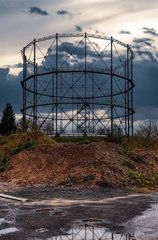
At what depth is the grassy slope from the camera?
2380 cm

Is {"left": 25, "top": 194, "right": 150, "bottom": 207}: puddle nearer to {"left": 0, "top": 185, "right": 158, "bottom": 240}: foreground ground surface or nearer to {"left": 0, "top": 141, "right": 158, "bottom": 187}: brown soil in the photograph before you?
{"left": 0, "top": 185, "right": 158, "bottom": 240}: foreground ground surface

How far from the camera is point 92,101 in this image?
2299 inches

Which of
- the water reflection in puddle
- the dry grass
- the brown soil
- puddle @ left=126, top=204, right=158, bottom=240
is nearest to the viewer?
the water reflection in puddle

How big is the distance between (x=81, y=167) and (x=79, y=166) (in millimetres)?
149

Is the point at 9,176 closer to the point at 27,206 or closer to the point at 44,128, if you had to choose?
the point at 27,206

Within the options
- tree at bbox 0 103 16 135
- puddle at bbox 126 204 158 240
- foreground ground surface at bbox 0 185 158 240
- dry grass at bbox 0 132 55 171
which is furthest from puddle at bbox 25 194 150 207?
tree at bbox 0 103 16 135

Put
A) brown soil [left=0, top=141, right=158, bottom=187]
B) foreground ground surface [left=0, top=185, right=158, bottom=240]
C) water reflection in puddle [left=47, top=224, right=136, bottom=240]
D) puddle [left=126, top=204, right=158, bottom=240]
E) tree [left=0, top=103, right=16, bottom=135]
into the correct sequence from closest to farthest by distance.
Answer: water reflection in puddle [left=47, top=224, right=136, bottom=240]
puddle [left=126, top=204, right=158, bottom=240]
foreground ground surface [left=0, top=185, right=158, bottom=240]
brown soil [left=0, top=141, right=158, bottom=187]
tree [left=0, top=103, right=16, bottom=135]

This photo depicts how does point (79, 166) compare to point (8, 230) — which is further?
point (79, 166)

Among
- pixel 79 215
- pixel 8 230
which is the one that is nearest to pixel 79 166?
pixel 79 215

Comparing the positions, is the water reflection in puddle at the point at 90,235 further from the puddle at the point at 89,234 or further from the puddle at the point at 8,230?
the puddle at the point at 8,230

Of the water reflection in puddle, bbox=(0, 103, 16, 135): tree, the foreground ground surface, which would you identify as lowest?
the water reflection in puddle

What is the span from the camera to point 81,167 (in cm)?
2480

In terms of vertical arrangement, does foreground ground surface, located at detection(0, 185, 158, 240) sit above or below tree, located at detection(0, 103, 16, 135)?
below

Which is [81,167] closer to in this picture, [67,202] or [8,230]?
[67,202]
